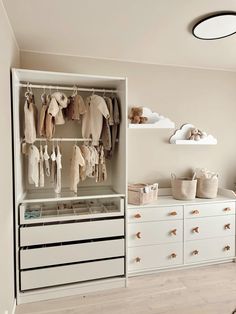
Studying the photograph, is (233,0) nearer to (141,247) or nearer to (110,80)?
(110,80)

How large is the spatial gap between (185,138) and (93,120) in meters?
1.27

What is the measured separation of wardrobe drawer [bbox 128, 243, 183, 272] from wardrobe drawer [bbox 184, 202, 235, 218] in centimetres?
37

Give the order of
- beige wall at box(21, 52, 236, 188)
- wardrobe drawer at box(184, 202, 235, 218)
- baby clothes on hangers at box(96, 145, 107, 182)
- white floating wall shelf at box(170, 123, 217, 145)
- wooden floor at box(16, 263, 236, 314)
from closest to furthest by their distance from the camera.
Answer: wooden floor at box(16, 263, 236, 314) → baby clothes on hangers at box(96, 145, 107, 182) → wardrobe drawer at box(184, 202, 235, 218) → beige wall at box(21, 52, 236, 188) → white floating wall shelf at box(170, 123, 217, 145)

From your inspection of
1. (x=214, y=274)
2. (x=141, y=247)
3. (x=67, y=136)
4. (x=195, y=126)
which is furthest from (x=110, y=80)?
(x=214, y=274)

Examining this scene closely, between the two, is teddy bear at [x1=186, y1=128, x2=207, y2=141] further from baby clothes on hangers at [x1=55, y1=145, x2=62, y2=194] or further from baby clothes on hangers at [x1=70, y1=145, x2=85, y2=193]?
baby clothes on hangers at [x1=55, y1=145, x2=62, y2=194]

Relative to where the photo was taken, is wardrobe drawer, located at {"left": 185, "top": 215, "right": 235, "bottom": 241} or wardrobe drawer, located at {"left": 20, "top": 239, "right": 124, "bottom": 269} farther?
wardrobe drawer, located at {"left": 185, "top": 215, "right": 235, "bottom": 241}

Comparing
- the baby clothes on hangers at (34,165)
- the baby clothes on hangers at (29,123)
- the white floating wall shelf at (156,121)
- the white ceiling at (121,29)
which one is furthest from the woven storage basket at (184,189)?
the baby clothes on hangers at (29,123)

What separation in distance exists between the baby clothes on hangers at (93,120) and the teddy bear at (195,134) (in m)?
1.22

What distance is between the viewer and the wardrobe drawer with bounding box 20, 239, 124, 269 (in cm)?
226

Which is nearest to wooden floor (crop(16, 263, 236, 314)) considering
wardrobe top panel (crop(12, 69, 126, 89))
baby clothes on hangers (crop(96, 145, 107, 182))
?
baby clothes on hangers (crop(96, 145, 107, 182))

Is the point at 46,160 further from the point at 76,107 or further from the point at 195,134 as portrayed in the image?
the point at 195,134

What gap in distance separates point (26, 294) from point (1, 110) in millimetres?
1649

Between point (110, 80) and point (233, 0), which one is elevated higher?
point (233, 0)

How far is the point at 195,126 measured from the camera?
3287 millimetres
